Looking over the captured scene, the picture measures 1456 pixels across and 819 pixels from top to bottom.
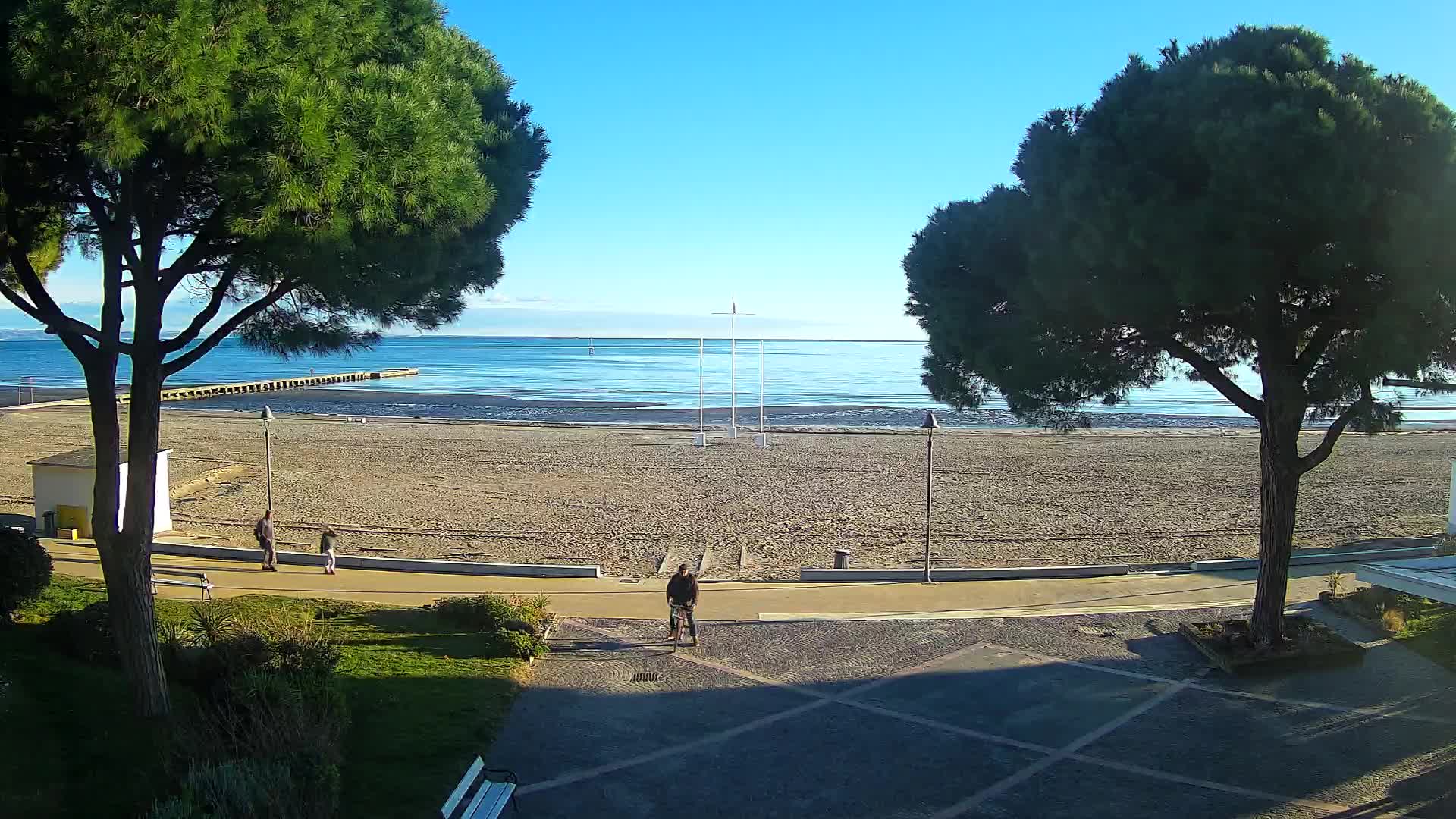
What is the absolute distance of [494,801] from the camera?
675 cm

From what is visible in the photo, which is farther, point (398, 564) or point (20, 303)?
point (398, 564)

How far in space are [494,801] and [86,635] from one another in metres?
4.98

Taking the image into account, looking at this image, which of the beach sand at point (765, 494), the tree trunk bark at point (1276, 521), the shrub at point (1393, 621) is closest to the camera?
the tree trunk bark at point (1276, 521)

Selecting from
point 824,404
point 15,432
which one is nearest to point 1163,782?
point 15,432

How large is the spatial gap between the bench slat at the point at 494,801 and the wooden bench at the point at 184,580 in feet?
28.8

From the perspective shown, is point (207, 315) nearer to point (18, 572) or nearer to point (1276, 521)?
point (18, 572)

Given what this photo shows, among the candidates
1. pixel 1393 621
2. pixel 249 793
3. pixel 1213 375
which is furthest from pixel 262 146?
pixel 1393 621

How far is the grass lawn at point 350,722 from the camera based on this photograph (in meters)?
6.46

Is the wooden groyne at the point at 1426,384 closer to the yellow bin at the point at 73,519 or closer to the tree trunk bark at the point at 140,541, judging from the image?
the tree trunk bark at the point at 140,541

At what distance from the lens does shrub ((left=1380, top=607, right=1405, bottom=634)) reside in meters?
12.2

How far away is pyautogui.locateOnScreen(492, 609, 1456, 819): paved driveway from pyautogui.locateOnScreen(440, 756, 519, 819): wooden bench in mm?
552

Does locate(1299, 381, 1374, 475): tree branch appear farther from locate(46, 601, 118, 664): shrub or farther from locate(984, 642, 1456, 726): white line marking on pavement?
locate(46, 601, 118, 664): shrub

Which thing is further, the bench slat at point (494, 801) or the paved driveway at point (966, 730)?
the paved driveway at point (966, 730)

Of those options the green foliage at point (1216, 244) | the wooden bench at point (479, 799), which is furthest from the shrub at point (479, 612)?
the green foliage at point (1216, 244)
